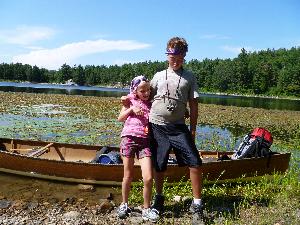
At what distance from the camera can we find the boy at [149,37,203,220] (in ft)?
21.7

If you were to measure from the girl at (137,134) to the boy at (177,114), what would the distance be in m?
0.22

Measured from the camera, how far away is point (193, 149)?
6.64 meters

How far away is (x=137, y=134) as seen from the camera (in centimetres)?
697

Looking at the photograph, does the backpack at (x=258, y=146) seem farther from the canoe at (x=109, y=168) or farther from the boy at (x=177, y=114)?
the boy at (x=177, y=114)

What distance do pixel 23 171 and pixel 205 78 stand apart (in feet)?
504

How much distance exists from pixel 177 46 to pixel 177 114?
1176 mm

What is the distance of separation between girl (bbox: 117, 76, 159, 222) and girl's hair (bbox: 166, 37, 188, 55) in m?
0.73

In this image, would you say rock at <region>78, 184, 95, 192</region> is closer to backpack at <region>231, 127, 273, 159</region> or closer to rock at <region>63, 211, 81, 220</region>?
rock at <region>63, 211, 81, 220</region>

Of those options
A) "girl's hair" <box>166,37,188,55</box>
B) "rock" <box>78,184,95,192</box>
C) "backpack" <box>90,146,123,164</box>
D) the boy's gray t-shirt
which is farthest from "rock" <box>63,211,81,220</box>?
"girl's hair" <box>166,37,188,55</box>

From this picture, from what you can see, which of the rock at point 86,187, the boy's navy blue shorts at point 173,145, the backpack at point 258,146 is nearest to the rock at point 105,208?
the boy's navy blue shorts at point 173,145

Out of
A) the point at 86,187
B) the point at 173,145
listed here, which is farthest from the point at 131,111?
the point at 86,187

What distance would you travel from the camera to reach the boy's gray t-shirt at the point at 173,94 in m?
6.61

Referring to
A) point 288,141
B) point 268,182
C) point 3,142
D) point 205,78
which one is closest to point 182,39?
point 268,182

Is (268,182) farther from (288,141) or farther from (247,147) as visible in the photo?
(288,141)
